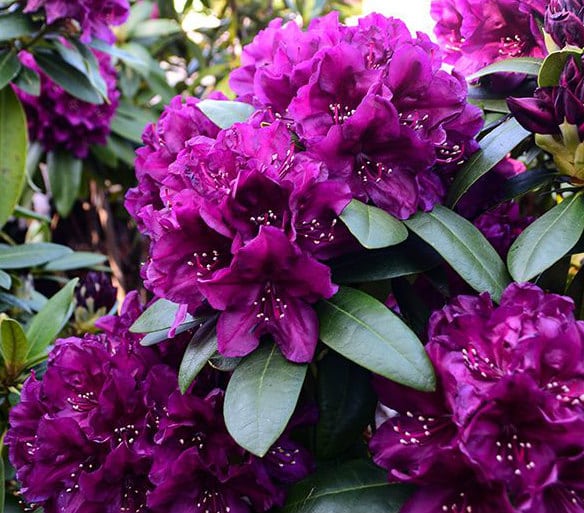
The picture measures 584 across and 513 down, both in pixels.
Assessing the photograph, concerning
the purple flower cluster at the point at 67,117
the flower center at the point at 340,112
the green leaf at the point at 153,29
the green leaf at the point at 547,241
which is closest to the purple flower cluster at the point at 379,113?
the flower center at the point at 340,112

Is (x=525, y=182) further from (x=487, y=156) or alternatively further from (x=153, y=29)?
(x=153, y=29)

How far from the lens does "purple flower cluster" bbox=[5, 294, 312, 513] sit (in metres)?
0.90

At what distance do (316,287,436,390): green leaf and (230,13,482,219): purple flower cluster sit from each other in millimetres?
120

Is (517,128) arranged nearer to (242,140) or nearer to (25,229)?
(242,140)

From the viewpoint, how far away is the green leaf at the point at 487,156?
0.94 m

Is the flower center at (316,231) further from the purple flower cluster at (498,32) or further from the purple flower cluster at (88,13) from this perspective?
the purple flower cluster at (88,13)

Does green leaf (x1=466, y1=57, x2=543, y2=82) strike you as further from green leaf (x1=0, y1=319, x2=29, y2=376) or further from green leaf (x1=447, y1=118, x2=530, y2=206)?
green leaf (x1=0, y1=319, x2=29, y2=376)

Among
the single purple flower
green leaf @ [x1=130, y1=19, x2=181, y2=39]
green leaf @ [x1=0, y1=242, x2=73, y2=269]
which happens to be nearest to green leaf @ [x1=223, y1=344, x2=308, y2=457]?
the single purple flower

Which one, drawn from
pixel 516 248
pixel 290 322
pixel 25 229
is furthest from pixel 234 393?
pixel 25 229

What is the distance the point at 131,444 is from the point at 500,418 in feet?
1.46

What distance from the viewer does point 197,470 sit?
0.90 meters

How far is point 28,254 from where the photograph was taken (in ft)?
4.69

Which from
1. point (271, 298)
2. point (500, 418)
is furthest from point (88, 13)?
point (500, 418)

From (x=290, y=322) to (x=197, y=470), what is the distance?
21 centimetres
